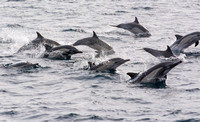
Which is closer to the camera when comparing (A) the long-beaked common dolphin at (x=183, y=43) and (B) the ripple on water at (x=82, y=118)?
(B) the ripple on water at (x=82, y=118)

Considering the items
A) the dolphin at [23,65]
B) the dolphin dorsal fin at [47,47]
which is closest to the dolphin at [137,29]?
the dolphin dorsal fin at [47,47]

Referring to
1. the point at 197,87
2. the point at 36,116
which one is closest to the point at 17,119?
the point at 36,116

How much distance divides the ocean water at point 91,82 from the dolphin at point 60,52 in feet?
0.94

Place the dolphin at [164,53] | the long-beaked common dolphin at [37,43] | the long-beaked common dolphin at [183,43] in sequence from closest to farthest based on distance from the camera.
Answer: the dolphin at [164,53] < the long-beaked common dolphin at [183,43] < the long-beaked common dolphin at [37,43]

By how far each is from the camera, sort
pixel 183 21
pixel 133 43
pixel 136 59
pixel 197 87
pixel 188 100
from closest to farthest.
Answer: pixel 188 100, pixel 197 87, pixel 136 59, pixel 133 43, pixel 183 21

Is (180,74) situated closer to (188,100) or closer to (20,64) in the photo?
(188,100)

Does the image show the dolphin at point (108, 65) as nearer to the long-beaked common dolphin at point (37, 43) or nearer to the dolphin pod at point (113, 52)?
the dolphin pod at point (113, 52)

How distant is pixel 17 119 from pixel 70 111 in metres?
1.38

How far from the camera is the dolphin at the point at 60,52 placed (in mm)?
19234

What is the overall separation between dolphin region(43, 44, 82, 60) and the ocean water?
0.94 ft

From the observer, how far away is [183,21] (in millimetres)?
30047

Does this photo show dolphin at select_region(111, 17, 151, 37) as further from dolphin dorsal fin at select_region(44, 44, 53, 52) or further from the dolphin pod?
dolphin dorsal fin at select_region(44, 44, 53, 52)

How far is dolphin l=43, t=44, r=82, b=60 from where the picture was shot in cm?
1923

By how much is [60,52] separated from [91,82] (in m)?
4.21
